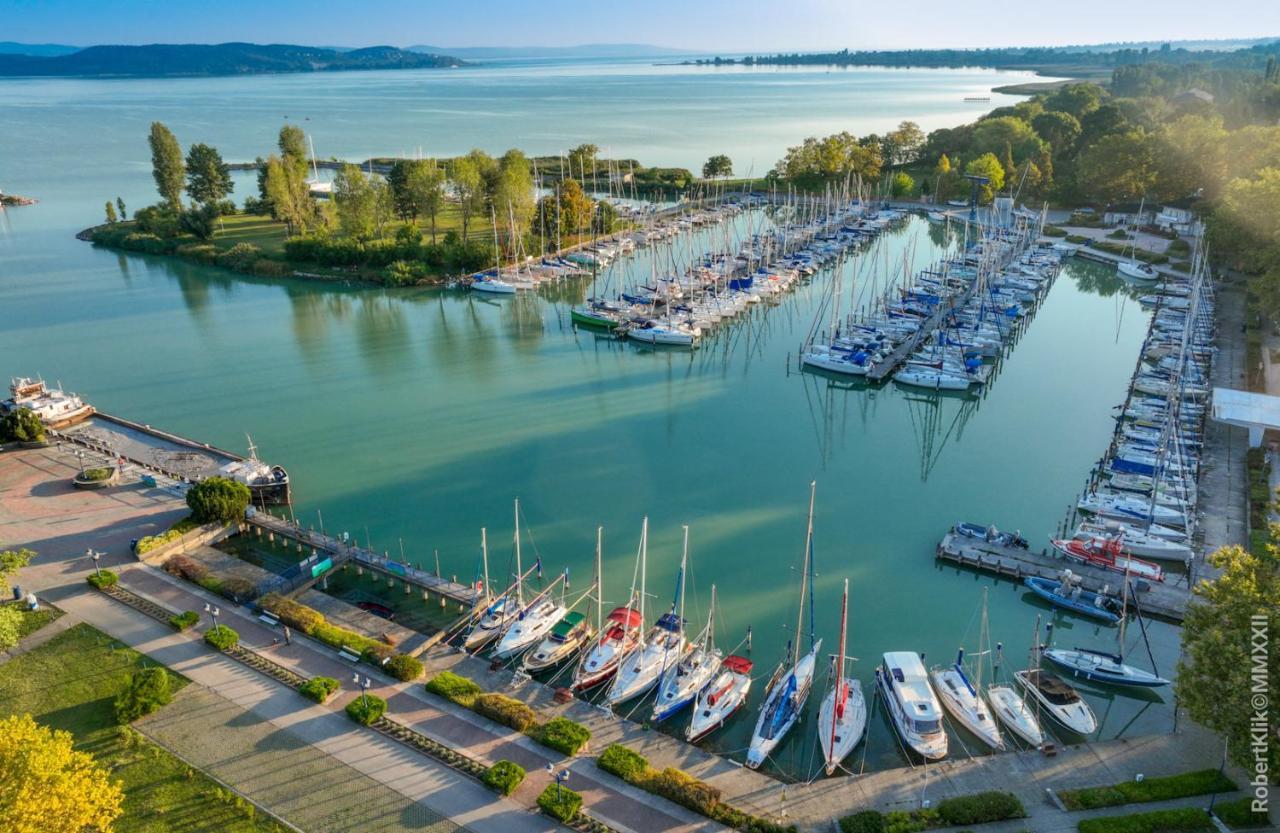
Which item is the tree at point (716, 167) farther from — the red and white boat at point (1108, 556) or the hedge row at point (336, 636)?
the hedge row at point (336, 636)

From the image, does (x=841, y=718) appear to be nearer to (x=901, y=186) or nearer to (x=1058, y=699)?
(x=1058, y=699)

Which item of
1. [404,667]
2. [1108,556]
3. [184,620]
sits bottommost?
[1108,556]

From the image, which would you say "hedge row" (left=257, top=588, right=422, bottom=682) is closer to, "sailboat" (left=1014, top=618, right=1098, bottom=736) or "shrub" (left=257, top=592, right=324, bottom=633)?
"shrub" (left=257, top=592, right=324, bottom=633)

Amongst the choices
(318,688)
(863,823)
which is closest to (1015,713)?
(863,823)

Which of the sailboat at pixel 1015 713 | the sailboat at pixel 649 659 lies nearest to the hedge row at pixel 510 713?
the sailboat at pixel 649 659

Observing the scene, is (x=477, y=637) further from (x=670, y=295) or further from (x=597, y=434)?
(x=670, y=295)

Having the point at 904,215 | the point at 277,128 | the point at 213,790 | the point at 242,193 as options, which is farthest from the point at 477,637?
the point at 277,128
